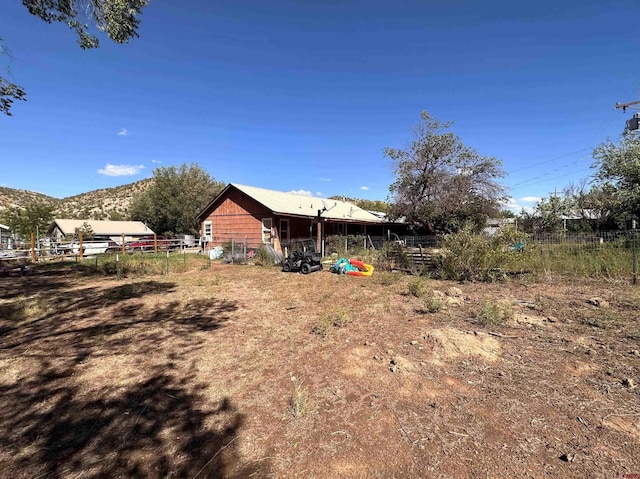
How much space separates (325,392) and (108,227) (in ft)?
156

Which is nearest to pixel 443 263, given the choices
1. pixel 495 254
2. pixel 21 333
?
pixel 495 254

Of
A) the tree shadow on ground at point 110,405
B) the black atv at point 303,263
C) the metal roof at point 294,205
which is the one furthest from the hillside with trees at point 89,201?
the tree shadow on ground at point 110,405

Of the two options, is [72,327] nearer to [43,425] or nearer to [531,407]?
[43,425]

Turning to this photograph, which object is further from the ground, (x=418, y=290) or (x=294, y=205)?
(x=294, y=205)

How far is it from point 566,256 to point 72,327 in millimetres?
13070

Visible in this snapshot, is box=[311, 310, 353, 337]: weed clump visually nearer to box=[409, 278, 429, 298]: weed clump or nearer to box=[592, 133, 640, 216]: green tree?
box=[409, 278, 429, 298]: weed clump

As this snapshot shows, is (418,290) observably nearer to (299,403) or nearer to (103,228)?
(299,403)

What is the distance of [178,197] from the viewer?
35.5m

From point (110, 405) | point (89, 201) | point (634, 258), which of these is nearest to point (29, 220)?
point (89, 201)

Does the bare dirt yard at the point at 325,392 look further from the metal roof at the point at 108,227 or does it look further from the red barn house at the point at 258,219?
the metal roof at the point at 108,227

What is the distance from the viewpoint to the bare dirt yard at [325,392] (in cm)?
241

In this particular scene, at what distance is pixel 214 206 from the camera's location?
2219 centimetres

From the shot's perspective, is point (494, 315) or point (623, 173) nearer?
point (494, 315)

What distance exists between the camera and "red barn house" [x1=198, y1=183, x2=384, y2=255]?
1939 cm
